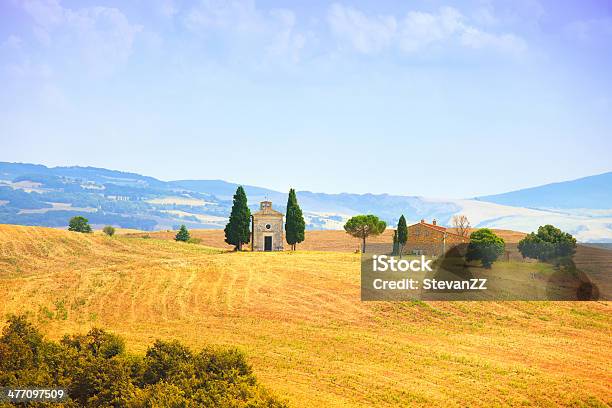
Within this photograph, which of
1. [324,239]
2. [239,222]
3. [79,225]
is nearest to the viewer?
[239,222]

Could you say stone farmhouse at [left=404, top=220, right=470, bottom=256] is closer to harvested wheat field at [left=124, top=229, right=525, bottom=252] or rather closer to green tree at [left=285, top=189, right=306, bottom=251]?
green tree at [left=285, top=189, right=306, bottom=251]

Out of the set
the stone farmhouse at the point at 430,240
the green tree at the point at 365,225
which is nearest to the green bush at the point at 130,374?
the green tree at the point at 365,225

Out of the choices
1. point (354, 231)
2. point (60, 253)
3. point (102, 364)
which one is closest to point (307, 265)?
point (354, 231)

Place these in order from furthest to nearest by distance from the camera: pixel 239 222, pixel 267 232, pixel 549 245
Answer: pixel 267 232 → pixel 239 222 → pixel 549 245

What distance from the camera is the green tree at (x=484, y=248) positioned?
255 ft

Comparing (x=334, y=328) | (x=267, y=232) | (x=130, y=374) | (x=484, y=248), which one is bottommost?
(x=334, y=328)

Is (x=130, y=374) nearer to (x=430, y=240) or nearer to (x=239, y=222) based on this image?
(x=239, y=222)

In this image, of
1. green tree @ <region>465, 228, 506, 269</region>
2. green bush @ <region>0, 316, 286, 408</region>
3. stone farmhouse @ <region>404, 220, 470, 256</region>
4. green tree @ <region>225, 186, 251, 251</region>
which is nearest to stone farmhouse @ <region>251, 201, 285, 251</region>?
green tree @ <region>225, 186, 251, 251</region>

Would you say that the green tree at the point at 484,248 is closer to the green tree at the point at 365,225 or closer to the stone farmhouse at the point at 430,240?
the stone farmhouse at the point at 430,240

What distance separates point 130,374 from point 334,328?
25838mm

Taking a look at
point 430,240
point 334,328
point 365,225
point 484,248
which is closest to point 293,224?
point 365,225

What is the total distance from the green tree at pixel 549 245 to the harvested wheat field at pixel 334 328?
23636 mm

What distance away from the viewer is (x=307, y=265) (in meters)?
73.2

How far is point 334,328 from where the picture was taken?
51.4 meters
